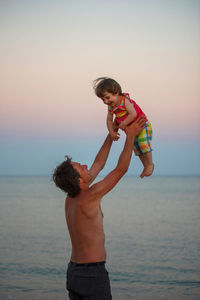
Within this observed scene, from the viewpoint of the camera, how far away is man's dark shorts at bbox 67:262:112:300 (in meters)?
3.76

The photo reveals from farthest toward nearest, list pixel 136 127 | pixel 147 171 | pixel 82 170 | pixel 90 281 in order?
pixel 147 171, pixel 136 127, pixel 82 170, pixel 90 281

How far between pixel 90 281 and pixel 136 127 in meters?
1.38

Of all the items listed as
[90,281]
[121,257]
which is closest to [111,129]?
[90,281]

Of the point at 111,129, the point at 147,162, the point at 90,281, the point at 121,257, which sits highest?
the point at 111,129

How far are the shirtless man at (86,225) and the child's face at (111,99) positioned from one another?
468 mm

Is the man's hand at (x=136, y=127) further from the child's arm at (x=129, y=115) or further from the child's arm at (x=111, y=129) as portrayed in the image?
the child's arm at (x=111, y=129)

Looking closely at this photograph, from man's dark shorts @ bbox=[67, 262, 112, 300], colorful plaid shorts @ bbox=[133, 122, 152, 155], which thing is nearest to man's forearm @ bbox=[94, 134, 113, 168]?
colorful plaid shorts @ bbox=[133, 122, 152, 155]

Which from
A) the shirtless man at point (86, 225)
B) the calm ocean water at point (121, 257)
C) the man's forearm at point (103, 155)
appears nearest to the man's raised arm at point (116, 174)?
the shirtless man at point (86, 225)

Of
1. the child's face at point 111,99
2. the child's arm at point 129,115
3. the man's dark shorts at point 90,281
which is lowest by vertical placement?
the man's dark shorts at point 90,281

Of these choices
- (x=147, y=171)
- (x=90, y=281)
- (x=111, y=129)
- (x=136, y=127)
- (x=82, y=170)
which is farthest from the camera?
(x=111, y=129)

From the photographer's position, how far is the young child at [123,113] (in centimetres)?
418

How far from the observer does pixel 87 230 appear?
3826 mm

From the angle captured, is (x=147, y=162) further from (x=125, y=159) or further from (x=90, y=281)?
(x=90, y=281)

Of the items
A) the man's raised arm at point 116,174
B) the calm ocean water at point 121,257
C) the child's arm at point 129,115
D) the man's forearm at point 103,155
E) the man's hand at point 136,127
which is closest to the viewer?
the man's raised arm at point 116,174
